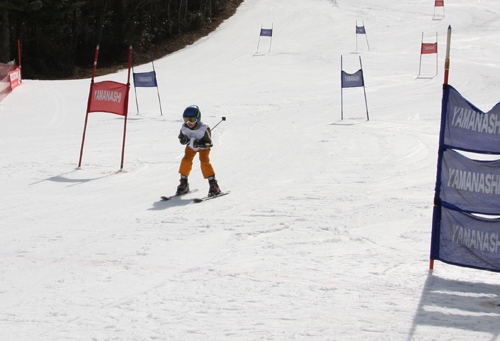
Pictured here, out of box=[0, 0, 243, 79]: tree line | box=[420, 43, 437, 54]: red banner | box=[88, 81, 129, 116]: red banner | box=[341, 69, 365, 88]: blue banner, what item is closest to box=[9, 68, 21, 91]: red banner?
box=[0, 0, 243, 79]: tree line

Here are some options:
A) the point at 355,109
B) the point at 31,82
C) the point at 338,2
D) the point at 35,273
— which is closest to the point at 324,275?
the point at 35,273

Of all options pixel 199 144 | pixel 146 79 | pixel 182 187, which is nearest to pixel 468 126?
pixel 199 144

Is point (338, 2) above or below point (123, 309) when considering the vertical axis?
above

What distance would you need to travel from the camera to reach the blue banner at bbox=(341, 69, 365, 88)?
18734 millimetres

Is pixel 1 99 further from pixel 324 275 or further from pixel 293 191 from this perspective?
pixel 324 275

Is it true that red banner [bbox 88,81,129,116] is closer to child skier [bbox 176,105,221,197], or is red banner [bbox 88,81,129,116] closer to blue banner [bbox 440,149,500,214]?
child skier [bbox 176,105,221,197]

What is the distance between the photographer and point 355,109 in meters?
21.6

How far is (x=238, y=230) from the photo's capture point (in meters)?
7.77

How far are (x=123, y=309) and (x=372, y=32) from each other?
3675 cm

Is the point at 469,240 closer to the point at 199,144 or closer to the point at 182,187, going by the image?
the point at 199,144

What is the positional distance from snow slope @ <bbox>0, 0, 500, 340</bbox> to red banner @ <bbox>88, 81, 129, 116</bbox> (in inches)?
45.9

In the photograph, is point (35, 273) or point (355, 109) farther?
point (355, 109)

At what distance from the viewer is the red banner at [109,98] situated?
1202 centimetres

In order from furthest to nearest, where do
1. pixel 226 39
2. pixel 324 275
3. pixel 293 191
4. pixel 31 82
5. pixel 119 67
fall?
pixel 226 39, pixel 119 67, pixel 31 82, pixel 293 191, pixel 324 275
